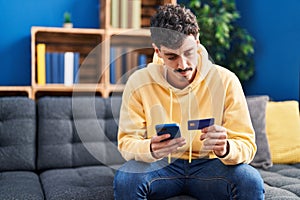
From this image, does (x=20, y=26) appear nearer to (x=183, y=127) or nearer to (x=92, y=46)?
(x=92, y=46)

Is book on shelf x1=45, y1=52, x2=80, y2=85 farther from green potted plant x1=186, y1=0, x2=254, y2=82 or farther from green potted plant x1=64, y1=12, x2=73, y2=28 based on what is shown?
green potted plant x1=186, y1=0, x2=254, y2=82

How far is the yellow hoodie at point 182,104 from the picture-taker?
162 centimetres

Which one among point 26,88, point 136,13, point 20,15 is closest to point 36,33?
point 20,15

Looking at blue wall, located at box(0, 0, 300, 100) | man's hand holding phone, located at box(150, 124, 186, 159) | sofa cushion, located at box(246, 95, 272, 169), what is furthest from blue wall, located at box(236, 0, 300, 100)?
man's hand holding phone, located at box(150, 124, 186, 159)

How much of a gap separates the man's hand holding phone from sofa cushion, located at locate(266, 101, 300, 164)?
0.94 meters

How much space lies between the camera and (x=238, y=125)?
5.15ft

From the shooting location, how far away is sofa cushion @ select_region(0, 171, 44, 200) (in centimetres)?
158

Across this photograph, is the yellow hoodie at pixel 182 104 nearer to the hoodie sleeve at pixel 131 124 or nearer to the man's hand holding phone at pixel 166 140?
the hoodie sleeve at pixel 131 124

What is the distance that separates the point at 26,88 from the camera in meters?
2.50

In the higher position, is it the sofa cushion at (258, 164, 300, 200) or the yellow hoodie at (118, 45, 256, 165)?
the yellow hoodie at (118, 45, 256, 165)

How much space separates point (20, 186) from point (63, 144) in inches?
17.7

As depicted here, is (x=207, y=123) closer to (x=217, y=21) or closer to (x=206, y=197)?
(x=206, y=197)

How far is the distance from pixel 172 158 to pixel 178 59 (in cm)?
39

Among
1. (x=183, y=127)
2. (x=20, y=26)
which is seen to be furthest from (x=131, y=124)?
(x=20, y=26)
